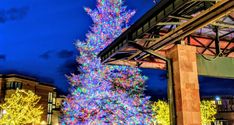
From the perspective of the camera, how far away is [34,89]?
57.0 m

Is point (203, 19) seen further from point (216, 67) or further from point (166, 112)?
point (166, 112)

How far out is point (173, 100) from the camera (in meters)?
10.4

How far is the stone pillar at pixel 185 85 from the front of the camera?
32.7 feet

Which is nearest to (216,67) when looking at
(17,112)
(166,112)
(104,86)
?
(104,86)

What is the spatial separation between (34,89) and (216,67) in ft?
163

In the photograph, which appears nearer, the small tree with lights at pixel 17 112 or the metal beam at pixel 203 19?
the metal beam at pixel 203 19

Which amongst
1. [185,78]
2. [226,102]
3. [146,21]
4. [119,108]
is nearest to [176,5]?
[146,21]

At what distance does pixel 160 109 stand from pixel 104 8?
21.8 metres

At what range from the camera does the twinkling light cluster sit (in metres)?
21.8

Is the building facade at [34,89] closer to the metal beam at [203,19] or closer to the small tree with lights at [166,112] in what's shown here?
the small tree with lights at [166,112]

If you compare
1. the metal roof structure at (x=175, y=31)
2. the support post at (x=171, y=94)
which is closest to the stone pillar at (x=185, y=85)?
the support post at (x=171, y=94)

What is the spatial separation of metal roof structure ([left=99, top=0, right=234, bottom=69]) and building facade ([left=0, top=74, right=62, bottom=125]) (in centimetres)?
4224

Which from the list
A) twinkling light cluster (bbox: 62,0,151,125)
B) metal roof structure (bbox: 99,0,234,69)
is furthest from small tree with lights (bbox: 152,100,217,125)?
metal roof structure (bbox: 99,0,234,69)

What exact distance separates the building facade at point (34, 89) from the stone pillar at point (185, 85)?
147 ft
